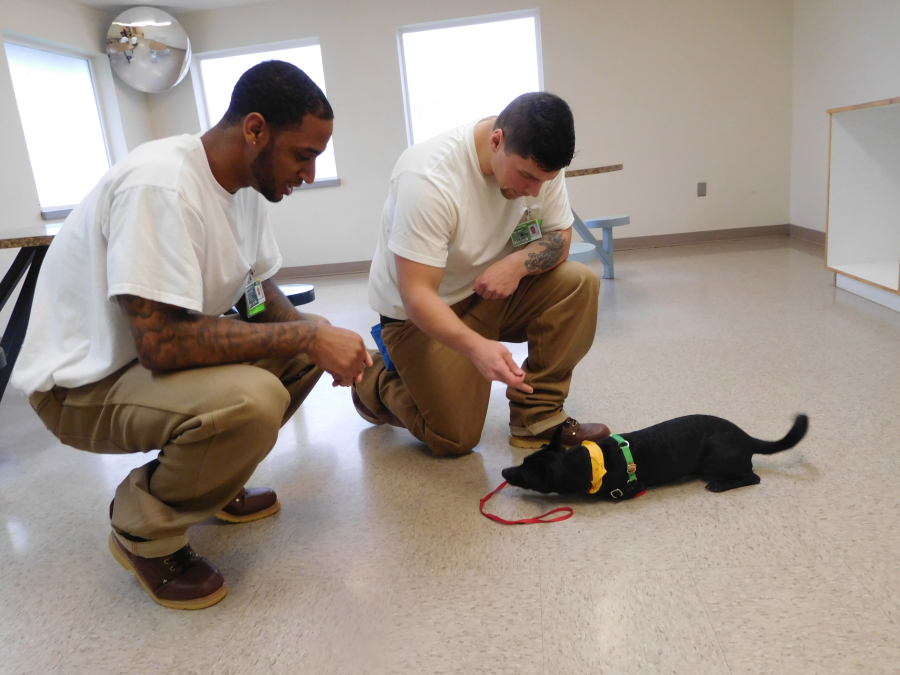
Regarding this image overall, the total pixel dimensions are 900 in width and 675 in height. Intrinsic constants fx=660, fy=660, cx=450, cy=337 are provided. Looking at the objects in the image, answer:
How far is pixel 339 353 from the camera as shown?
1.23 m

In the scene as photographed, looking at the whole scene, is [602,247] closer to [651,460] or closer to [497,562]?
[651,460]

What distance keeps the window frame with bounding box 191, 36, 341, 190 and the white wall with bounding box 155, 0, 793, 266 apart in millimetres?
49

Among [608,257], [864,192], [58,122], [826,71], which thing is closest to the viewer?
[864,192]

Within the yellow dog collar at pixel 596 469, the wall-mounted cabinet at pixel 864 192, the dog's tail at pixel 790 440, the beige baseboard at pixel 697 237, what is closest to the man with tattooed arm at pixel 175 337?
the yellow dog collar at pixel 596 469

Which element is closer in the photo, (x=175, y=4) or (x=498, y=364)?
(x=498, y=364)

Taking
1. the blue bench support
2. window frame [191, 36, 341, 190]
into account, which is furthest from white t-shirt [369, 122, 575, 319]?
window frame [191, 36, 341, 190]

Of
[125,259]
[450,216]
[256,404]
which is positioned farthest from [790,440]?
[125,259]

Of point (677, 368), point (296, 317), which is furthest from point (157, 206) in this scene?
point (677, 368)

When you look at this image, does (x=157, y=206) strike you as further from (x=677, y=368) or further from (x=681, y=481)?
(x=677, y=368)

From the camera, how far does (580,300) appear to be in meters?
1.72

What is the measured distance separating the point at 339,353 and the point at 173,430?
312 millimetres

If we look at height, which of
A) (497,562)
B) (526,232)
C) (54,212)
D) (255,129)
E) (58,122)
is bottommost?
(497,562)

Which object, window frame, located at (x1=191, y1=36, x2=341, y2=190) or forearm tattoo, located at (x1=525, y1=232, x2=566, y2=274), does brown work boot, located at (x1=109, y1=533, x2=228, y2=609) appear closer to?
forearm tattoo, located at (x1=525, y1=232, x2=566, y2=274)

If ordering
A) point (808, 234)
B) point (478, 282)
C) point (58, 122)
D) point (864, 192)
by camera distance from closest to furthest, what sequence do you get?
point (478, 282)
point (864, 192)
point (58, 122)
point (808, 234)
